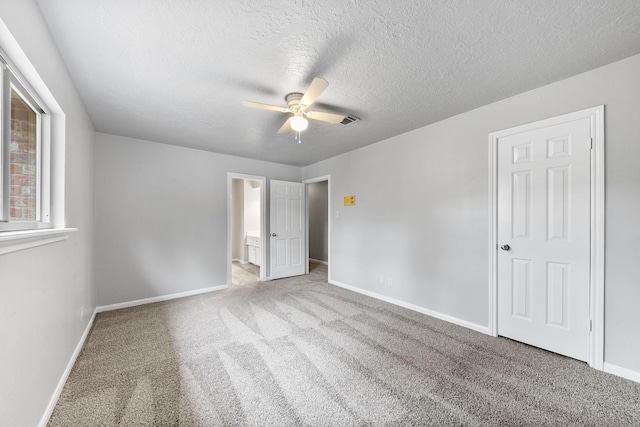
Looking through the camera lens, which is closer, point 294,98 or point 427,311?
point 294,98

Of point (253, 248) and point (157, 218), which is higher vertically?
point (157, 218)

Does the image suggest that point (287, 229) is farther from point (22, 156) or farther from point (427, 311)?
point (22, 156)

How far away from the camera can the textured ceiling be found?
57.4 inches

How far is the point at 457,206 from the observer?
2.94m

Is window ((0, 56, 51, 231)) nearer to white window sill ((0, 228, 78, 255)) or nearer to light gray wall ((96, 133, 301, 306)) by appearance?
white window sill ((0, 228, 78, 255))

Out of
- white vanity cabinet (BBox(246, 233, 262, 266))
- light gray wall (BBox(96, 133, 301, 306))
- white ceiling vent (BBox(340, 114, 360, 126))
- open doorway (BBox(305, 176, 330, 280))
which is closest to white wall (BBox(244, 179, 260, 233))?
white vanity cabinet (BBox(246, 233, 262, 266))

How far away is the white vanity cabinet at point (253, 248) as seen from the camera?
6212 mm

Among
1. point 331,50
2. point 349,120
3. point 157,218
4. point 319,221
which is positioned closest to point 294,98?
point 331,50

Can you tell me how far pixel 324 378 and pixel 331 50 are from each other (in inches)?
95.5

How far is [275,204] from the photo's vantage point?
16.6 ft

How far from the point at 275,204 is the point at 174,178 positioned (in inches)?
71.1

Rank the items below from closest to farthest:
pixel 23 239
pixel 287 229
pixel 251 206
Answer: pixel 23 239, pixel 287 229, pixel 251 206

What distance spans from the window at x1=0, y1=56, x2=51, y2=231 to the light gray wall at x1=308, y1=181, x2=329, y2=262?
17.9 feet

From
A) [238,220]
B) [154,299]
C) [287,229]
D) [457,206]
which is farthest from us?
[238,220]
